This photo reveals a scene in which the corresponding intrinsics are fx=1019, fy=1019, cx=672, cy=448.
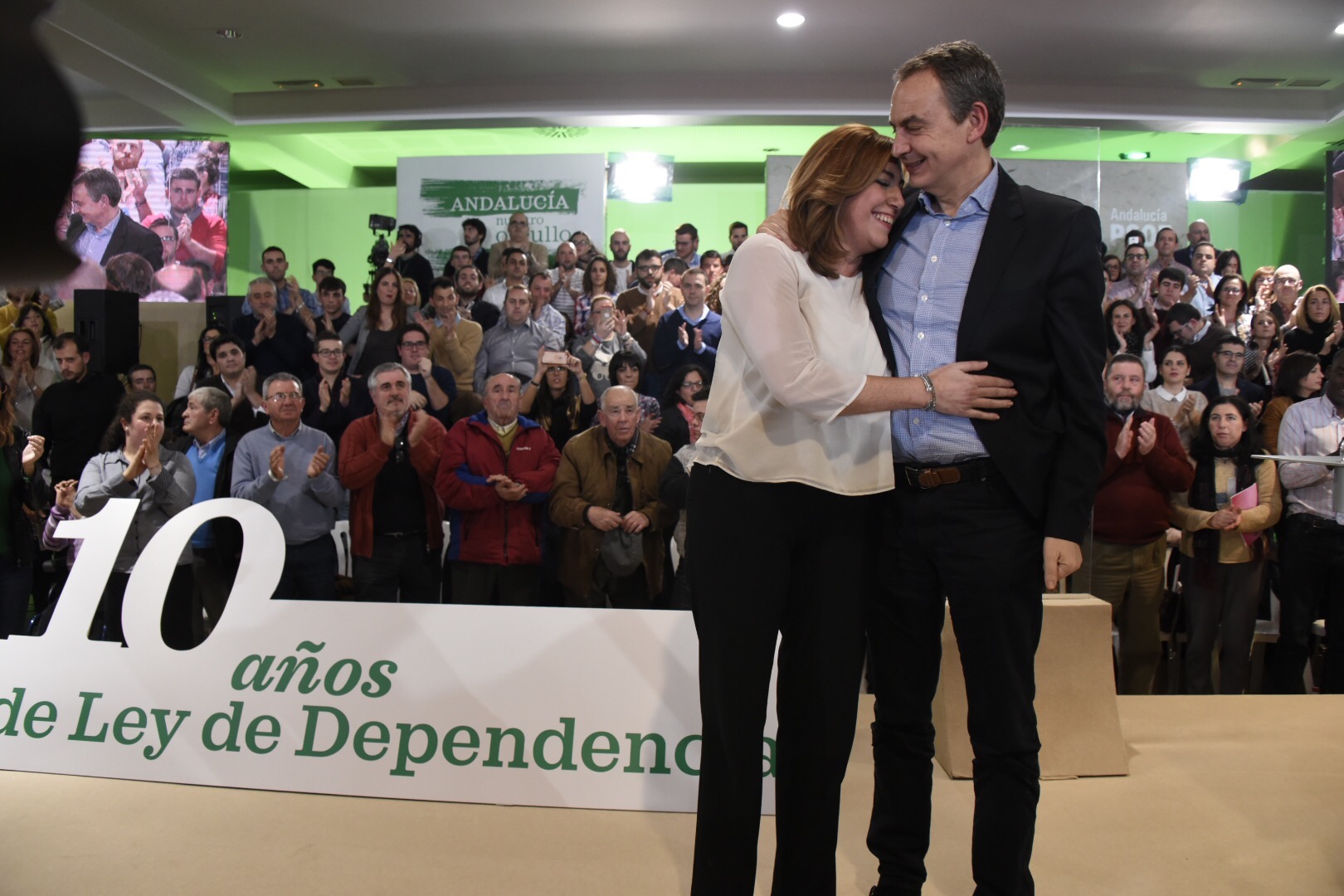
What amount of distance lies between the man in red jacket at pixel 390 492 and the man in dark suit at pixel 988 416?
2.88 m

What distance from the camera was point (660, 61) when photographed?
337 inches

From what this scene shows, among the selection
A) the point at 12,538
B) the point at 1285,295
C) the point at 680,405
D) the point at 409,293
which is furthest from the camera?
the point at 1285,295

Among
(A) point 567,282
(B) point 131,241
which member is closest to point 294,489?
(A) point 567,282

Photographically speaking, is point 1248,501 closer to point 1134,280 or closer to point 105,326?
point 1134,280

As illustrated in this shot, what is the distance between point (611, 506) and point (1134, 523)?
88.4 inches

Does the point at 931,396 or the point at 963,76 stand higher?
the point at 963,76

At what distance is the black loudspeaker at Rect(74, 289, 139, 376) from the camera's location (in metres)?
6.09

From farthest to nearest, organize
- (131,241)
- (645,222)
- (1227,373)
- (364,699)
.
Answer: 1. (645,222)
2. (131,241)
3. (1227,373)
4. (364,699)

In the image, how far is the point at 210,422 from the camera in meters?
4.55

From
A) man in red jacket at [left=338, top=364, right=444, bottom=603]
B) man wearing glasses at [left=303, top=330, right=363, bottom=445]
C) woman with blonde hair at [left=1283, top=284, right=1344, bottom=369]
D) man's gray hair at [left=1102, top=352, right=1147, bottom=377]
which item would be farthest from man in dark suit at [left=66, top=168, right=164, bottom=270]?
woman with blonde hair at [left=1283, top=284, right=1344, bottom=369]

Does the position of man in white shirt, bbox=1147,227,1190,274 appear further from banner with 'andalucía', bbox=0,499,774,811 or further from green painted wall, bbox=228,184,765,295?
banner with 'andalucía', bbox=0,499,774,811

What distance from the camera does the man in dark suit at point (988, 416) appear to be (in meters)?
1.81

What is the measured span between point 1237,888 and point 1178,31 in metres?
7.21

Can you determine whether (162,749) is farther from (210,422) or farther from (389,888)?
(210,422)
